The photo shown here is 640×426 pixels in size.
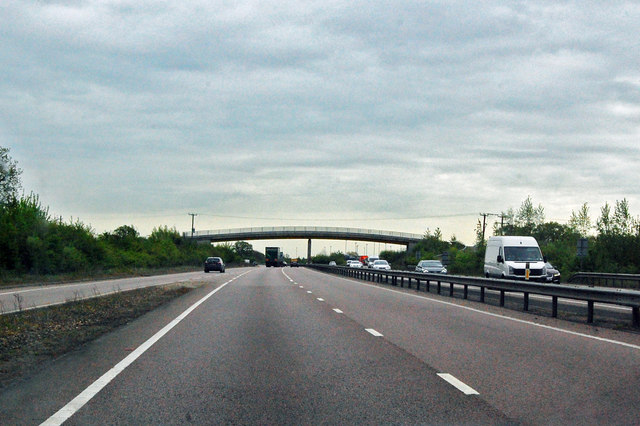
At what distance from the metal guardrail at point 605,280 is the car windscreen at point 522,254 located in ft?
19.8

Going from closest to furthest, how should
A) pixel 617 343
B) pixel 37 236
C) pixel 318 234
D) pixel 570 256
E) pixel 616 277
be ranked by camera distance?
pixel 617 343 → pixel 616 277 → pixel 37 236 → pixel 570 256 → pixel 318 234

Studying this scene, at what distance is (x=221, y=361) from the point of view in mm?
10305

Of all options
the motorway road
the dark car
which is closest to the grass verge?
the motorway road

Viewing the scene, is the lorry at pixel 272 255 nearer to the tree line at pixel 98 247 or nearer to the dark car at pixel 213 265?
the tree line at pixel 98 247

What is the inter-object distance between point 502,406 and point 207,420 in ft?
9.35

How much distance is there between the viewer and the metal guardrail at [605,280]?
40.8m

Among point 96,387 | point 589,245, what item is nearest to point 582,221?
point 589,245

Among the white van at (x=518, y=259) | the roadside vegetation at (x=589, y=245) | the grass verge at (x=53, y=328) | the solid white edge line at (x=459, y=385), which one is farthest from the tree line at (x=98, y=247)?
the solid white edge line at (x=459, y=385)

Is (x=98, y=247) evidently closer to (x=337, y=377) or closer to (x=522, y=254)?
(x=522, y=254)

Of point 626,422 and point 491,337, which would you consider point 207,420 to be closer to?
point 626,422

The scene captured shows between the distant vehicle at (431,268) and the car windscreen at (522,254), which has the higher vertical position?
the car windscreen at (522,254)

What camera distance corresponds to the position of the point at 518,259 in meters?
35.7

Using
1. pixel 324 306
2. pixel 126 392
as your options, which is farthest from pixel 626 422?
pixel 324 306

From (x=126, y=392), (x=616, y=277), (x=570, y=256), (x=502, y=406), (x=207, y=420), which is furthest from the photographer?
(x=570, y=256)
